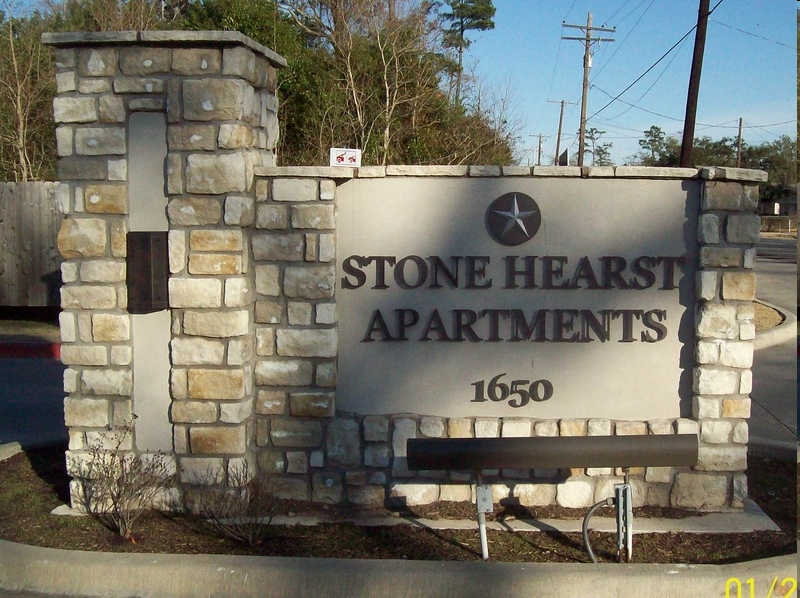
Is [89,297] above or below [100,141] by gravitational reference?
below

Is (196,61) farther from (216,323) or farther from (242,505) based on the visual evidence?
(242,505)

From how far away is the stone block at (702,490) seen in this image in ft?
18.2

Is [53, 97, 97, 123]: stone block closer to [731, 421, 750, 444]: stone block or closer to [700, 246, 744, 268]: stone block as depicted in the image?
[700, 246, 744, 268]: stone block

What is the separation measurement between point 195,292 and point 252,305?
408mm

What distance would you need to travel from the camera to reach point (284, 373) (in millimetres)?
5617

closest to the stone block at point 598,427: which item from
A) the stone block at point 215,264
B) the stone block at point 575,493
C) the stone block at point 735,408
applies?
the stone block at point 575,493

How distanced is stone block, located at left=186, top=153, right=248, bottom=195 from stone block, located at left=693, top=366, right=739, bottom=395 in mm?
3293

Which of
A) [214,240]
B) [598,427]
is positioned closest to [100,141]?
[214,240]

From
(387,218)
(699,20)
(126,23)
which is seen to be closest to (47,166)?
(126,23)

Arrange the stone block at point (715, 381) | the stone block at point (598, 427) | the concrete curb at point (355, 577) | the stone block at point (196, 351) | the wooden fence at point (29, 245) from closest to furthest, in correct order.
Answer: the concrete curb at point (355, 577) → the stone block at point (196, 351) → the stone block at point (715, 381) → the stone block at point (598, 427) → the wooden fence at point (29, 245)

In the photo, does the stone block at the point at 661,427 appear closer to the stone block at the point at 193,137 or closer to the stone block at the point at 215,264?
the stone block at the point at 215,264

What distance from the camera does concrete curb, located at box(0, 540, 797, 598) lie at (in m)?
4.31

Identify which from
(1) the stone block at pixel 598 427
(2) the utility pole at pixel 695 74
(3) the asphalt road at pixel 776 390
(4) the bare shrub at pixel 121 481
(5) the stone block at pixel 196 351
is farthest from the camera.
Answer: (2) the utility pole at pixel 695 74

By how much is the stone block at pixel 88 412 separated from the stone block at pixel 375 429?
5.74 ft
